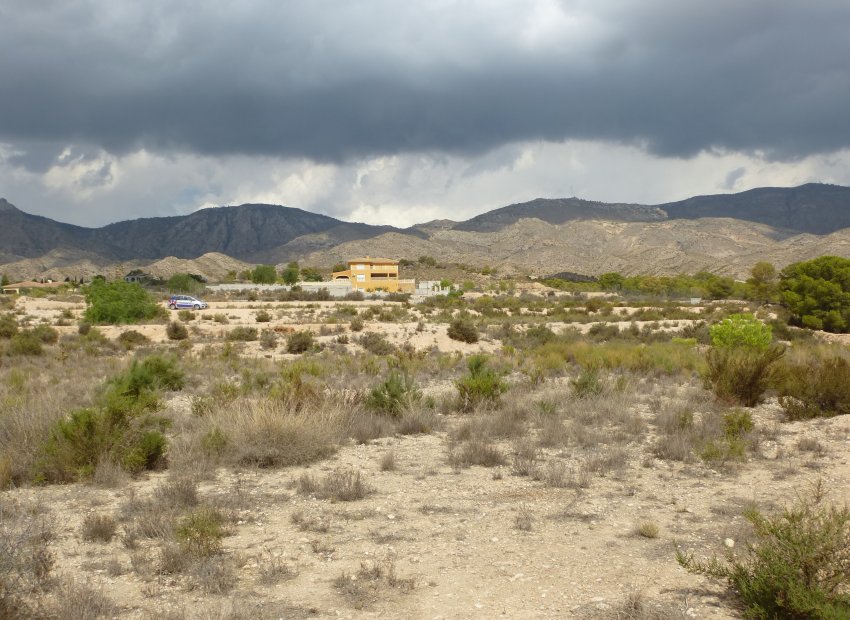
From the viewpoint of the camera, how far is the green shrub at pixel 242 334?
1371 inches

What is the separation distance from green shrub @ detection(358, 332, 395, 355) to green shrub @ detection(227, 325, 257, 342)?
5.68 meters

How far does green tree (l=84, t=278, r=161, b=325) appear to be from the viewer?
42.0 meters

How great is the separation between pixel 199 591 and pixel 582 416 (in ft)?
29.6

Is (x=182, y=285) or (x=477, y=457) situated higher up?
(x=182, y=285)

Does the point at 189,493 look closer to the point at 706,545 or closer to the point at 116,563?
the point at 116,563

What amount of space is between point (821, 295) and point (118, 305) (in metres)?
43.0

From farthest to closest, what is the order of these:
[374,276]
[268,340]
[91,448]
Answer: [374,276] → [268,340] → [91,448]

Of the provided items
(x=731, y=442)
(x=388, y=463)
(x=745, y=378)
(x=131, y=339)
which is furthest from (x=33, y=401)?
(x=131, y=339)

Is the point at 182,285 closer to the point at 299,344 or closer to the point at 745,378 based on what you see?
the point at 299,344

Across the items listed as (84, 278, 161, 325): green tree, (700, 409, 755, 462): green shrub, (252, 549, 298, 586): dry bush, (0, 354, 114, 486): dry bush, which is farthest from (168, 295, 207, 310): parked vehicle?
(252, 549, 298, 586): dry bush

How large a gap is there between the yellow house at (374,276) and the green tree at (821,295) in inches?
2140

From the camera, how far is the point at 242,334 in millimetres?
35562

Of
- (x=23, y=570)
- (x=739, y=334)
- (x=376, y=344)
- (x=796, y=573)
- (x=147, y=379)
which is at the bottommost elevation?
(x=376, y=344)

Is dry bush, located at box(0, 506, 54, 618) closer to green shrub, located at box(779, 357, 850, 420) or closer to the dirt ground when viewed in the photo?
the dirt ground
